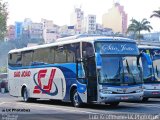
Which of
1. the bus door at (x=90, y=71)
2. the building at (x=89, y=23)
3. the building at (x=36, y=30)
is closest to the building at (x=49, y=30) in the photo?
the building at (x=36, y=30)

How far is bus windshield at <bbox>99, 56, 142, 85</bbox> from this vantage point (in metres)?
19.0

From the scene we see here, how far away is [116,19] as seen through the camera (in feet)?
609

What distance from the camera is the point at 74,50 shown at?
20969 mm

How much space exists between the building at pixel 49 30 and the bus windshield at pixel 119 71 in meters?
144

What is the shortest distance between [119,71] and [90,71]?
1315 millimetres

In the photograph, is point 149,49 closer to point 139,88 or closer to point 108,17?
point 139,88

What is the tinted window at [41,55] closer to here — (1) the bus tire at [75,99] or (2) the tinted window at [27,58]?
(2) the tinted window at [27,58]

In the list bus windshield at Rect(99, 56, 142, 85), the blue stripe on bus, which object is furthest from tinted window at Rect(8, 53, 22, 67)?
bus windshield at Rect(99, 56, 142, 85)

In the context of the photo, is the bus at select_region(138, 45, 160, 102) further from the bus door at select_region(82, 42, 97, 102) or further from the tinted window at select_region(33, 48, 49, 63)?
the tinted window at select_region(33, 48, 49, 63)

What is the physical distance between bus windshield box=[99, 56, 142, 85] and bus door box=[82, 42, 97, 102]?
49cm

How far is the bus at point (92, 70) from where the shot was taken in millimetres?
19016

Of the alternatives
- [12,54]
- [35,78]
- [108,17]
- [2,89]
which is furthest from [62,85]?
[108,17]

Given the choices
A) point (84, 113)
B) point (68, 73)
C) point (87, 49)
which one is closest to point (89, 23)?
point (68, 73)

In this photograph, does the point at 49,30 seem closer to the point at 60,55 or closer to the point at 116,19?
the point at 116,19
